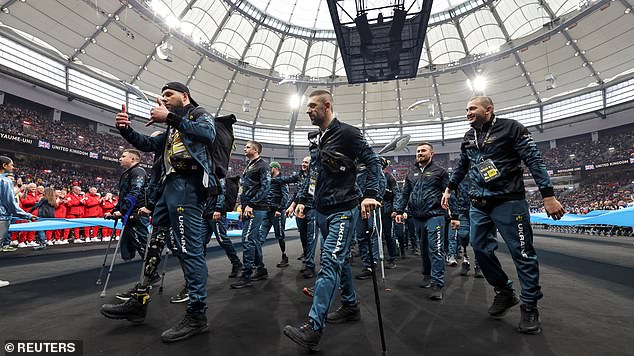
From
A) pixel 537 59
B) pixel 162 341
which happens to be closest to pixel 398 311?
pixel 162 341

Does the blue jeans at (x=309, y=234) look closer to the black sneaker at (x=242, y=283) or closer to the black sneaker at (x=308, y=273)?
the black sneaker at (x=308, y=273)

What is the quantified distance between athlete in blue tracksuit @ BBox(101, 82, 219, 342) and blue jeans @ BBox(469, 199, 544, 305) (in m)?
2.37

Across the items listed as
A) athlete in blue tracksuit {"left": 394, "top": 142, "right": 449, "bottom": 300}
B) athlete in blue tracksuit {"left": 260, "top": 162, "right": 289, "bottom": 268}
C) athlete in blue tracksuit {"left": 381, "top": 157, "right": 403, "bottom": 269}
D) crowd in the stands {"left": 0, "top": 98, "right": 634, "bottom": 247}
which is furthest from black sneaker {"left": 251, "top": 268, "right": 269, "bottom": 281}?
crowd in the stands {"left": 0, "top": 98, "right": 634, "bottom": 247}

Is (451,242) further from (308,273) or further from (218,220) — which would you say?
(218,220)

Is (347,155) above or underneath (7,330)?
above

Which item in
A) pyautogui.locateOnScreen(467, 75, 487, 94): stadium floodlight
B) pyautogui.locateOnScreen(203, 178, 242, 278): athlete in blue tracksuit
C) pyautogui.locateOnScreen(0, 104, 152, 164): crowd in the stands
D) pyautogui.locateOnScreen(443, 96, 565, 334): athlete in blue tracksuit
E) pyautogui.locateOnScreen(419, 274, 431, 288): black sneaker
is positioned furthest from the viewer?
pyautogui.locateOnScreen(467, 75, 487, 94): stadium floodlight

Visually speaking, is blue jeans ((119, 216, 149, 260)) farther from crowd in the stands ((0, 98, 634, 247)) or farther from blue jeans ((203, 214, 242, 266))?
crowd in the stands ((0, 98, 634, 247))

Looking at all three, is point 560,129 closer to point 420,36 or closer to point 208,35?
point 420,36

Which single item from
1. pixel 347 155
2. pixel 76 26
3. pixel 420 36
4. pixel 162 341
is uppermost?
pixel 76 26

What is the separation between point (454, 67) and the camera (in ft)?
74.5

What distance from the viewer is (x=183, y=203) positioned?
2.27 metres

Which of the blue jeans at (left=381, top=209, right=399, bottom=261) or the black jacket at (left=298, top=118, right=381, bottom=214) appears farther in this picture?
the blue jeans at (left=381, top=209, right=399, bottom=261)

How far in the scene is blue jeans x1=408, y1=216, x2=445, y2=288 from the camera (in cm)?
333

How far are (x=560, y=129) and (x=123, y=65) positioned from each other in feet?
120
